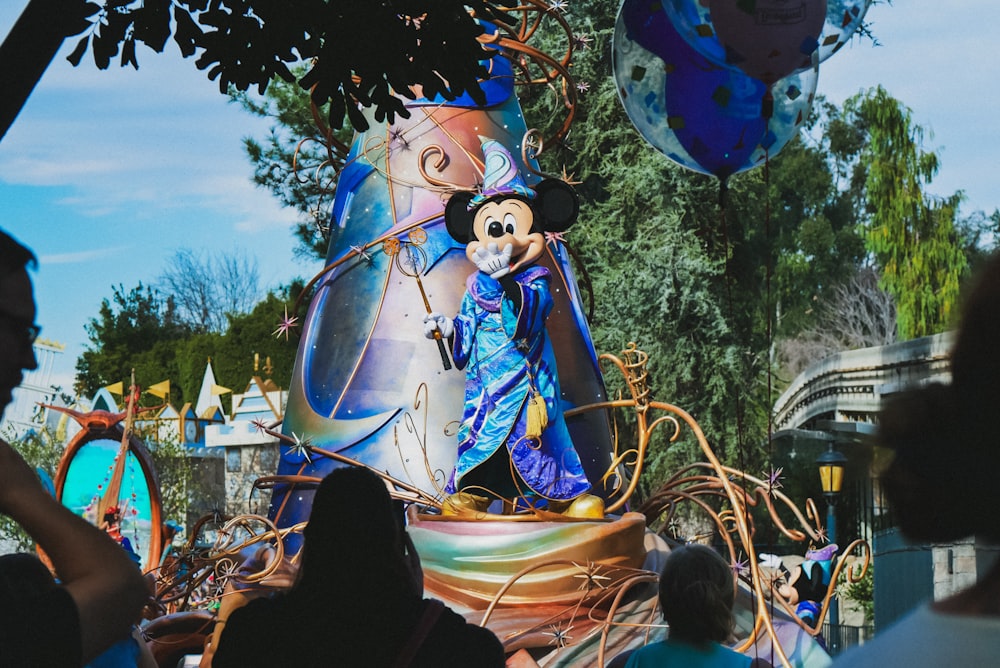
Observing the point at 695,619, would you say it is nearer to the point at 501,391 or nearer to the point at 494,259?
the point at 501,391

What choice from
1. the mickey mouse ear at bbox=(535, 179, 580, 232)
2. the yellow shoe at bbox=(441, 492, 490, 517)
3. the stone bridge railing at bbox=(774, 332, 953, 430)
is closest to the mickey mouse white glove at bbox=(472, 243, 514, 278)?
the mickey mouse ear at bbox=(535, 179, 580, 232)

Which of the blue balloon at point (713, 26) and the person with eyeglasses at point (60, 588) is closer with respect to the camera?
the person with eyeglasses at point (60, 588)

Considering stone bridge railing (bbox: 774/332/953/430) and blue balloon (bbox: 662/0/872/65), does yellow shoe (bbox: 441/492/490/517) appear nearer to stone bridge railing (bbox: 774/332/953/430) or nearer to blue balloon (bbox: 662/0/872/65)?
blue balloon (bbox: 662/0/872/65)

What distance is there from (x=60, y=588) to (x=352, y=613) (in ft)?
2.32

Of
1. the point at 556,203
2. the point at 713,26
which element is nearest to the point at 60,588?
the point at 713,26

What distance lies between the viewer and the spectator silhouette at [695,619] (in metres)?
2.68

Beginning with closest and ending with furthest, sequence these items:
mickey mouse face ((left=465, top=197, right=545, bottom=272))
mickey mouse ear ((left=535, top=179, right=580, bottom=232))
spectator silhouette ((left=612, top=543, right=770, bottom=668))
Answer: spectator silhouette ((left=612, top=543, right=770, bottom=668)) → mickey mouse face ((left=465, top=197, right=545, bottom=272)) → mickey mouse ear ((left=535, top=179, right=580, bottom=232))

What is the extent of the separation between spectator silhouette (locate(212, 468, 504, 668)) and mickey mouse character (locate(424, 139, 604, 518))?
3910 millimetres

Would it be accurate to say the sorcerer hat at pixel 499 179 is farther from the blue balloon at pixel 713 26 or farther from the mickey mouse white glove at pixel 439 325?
the blue balloon at pixel 713 26

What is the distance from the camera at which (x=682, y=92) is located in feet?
14.6

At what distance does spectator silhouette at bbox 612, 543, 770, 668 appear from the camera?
2684 mm

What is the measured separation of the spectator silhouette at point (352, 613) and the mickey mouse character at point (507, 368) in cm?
391

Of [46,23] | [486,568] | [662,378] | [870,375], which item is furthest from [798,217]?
[46,23]

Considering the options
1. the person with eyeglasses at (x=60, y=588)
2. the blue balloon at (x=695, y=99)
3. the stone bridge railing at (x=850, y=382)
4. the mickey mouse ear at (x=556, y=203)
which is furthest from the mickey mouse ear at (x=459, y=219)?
the stone bridge railing at (x=850, y=382)
